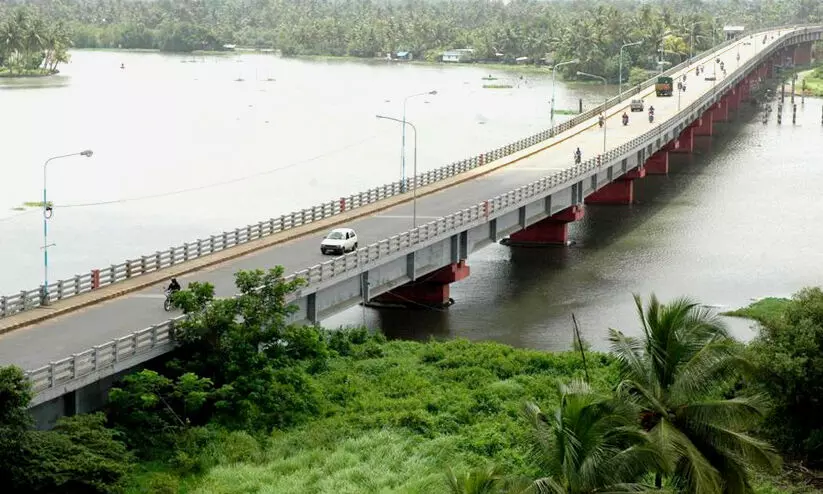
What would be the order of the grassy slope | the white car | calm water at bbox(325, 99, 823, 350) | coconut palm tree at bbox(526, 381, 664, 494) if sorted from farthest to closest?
calm water at bbox(325, 99, 823, 350)
the white car
the grassy slope
coconut palm tree at bbox(526, 381, 664, 494)

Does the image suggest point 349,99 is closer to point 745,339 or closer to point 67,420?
point 745,339

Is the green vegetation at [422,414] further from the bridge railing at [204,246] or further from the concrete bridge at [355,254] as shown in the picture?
the bridge railing at [204,246]

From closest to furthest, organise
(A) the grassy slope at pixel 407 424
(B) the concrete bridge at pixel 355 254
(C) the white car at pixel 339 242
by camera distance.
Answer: (A) the grassy slope at pixel 407 424
(B) the concrete bridge at pixel 355 254
(C) the white car at pixel 339 242

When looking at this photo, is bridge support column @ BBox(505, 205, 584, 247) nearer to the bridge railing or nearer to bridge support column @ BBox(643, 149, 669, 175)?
the bridge railing

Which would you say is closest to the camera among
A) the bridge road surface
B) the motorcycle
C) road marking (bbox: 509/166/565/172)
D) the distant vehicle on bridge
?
the bridge road surface

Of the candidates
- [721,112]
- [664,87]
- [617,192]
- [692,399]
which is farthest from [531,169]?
[721,112]

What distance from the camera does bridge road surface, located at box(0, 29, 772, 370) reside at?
4166cm

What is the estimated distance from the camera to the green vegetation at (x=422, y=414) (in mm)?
25312

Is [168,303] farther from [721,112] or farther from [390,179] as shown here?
[721,112]

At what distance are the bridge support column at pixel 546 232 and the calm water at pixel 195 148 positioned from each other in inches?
690

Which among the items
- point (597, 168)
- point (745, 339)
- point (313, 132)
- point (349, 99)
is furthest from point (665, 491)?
point (349, 99)

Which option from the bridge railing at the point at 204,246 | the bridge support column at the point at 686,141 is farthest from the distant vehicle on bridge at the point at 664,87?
the bridge railing at the point at 204,246

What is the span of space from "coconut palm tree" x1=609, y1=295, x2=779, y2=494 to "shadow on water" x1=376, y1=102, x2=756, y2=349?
3104cm

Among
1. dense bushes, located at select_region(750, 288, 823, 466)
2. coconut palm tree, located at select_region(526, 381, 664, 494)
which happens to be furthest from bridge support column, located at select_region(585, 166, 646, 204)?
coconut palm tree, located at select_region(526, 381, 664, 494)
